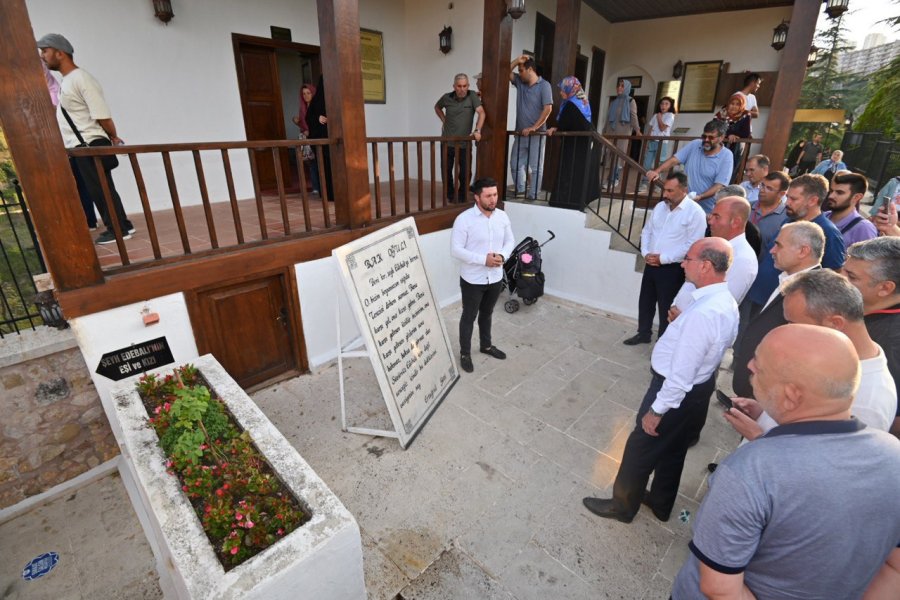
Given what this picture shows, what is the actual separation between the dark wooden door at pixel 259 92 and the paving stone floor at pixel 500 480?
3.93 meters

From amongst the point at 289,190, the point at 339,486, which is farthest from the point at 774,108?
the point at 289,190

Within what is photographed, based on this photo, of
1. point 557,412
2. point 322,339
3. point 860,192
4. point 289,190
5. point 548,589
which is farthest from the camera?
point 289,190

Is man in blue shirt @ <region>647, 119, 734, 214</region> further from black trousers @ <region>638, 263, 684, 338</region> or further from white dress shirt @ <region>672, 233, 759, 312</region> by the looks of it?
white dress shirt @ <region>672, 233, 759, 312</region>

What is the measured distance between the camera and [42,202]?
2.57m

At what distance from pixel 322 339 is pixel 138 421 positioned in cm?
192

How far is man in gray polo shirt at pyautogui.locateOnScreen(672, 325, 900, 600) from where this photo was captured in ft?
3.40

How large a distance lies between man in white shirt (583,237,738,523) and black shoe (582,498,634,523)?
11 mm

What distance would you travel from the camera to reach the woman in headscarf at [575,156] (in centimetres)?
536

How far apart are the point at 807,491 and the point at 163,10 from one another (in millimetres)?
6753

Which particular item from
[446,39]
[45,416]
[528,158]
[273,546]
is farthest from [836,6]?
[45,416]

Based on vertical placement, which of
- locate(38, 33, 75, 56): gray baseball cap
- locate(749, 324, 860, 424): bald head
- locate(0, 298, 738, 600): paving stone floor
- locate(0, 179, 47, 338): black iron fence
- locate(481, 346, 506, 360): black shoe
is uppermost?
locate(38, 33, 75, 56): gray baseball cap

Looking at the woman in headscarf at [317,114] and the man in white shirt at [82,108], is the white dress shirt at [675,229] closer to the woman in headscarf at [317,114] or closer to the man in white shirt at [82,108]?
the woman in headscarf at [317,114]

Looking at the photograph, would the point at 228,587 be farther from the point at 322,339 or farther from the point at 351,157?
the point at 351,157

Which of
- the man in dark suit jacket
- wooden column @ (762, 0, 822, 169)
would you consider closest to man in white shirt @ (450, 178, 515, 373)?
the man in dark suit jacket
